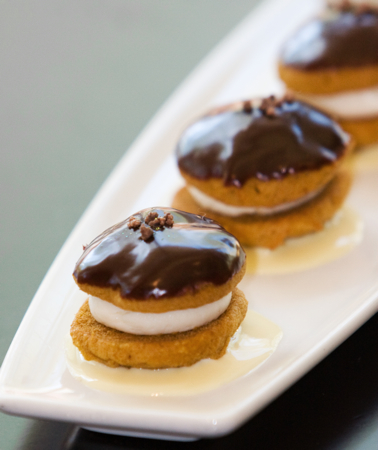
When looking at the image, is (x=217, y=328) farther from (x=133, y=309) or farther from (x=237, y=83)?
(x=237, y=83)

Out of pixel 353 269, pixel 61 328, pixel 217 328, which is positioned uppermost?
pixel 61 328

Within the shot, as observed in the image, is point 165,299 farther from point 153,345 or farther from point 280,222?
point 280,222

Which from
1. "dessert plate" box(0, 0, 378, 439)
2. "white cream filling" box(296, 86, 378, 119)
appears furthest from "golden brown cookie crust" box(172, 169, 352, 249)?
"white cream filling" box(296, 86, 378, 119)

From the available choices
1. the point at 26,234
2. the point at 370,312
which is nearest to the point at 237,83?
the point at 26,234

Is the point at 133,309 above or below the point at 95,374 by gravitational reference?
above

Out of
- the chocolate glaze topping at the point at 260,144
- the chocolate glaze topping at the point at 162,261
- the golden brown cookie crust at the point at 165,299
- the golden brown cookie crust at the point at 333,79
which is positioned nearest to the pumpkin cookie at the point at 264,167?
the chocolate glaze topping at the point at 260,144
